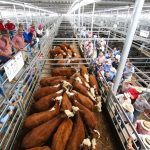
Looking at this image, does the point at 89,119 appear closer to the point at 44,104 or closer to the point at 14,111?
the point at 44,104

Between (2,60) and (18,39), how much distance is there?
1275 mm

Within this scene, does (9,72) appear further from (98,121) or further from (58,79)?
A: (98,121)

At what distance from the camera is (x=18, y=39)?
4555mm

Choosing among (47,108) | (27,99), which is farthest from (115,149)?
(27,99)

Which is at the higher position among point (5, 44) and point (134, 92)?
point (5, 44)

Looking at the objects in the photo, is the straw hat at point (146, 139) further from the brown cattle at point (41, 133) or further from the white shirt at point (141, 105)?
the brown cattle at point (41, 133)

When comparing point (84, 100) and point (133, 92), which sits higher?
point (84, 100)

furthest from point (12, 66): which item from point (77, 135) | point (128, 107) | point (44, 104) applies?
point (128, 107)

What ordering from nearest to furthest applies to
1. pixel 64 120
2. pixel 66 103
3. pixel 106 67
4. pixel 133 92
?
pixel 64 120 → pixel 66 103 → pixel 133 92 → pixel 106 67

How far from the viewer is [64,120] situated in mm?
2316

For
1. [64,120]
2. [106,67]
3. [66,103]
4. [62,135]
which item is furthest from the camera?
[106,67]

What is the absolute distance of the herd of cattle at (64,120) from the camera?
6.74 feet

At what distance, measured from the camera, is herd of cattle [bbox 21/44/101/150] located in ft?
6.74

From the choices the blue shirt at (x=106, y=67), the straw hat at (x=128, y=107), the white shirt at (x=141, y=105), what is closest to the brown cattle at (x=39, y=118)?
the straw hat at (x=128, y=107)
